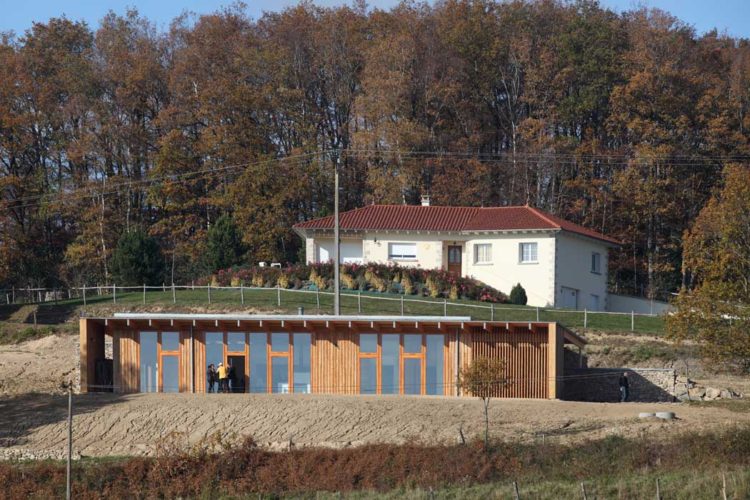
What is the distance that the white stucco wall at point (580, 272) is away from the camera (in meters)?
64.3

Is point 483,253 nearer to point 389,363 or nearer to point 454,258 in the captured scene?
point 454,258

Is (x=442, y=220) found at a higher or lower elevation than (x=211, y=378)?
higher

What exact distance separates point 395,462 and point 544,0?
52722 millimetres

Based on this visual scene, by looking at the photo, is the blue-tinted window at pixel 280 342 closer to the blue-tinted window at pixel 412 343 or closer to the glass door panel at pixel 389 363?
the glass door panel at pixel 389 363

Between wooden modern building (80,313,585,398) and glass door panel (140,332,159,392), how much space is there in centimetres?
3

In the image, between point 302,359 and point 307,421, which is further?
point 302,359

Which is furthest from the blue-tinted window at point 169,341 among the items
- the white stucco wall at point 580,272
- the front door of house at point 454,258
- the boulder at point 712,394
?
the front door of house at point 454,258

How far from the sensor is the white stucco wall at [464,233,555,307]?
63.8m

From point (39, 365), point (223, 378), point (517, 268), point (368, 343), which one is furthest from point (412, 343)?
point (517, 268)

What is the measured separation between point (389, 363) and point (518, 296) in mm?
16554

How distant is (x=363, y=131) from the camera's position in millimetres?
77500

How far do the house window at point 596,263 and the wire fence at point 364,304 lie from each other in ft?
21.7

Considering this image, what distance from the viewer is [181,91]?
80.3 metres

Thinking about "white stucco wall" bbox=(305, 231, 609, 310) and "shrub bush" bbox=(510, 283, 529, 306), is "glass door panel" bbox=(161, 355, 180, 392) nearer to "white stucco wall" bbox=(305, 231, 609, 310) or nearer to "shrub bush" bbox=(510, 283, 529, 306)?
"shrub bush" bbox=(510, 283, 529, 306)
